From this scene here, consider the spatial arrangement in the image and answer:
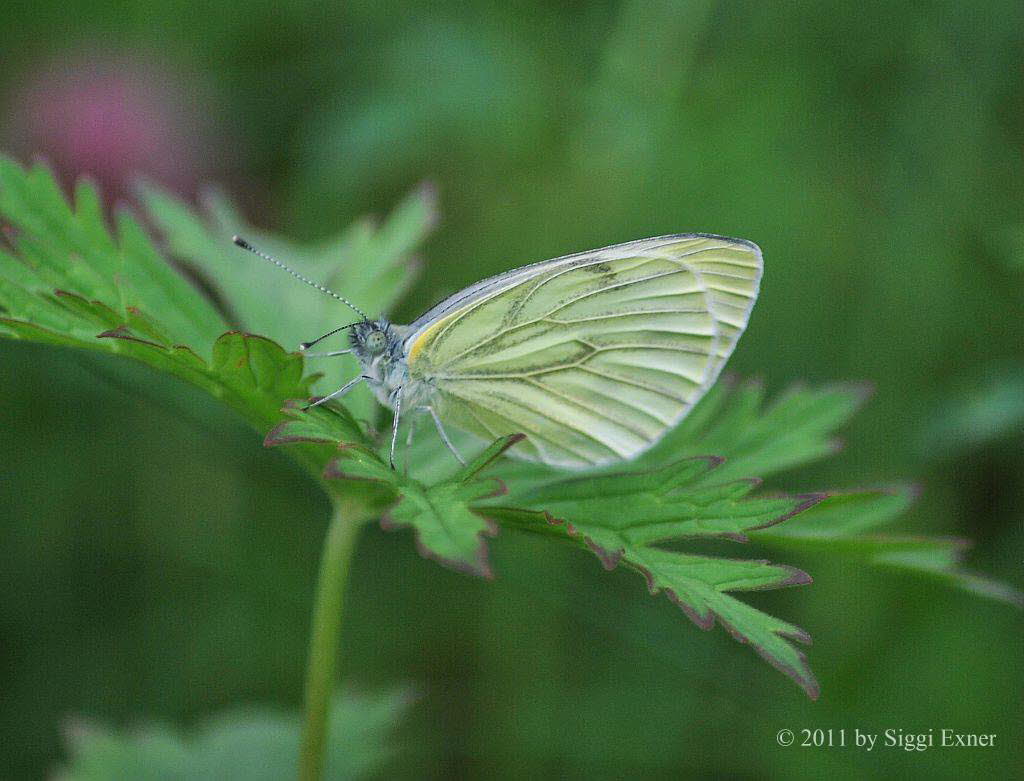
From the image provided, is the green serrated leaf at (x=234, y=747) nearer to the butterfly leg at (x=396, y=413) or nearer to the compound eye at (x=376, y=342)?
the butterfly leg at (x=396, y=413)

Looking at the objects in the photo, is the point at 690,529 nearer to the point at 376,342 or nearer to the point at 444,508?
the point at 444,508

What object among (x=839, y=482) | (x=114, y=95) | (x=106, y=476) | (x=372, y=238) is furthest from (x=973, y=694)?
(x=114, y=95)

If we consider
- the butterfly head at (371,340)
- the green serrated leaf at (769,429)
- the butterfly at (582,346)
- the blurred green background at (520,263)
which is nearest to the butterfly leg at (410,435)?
the butterfly at (582,346)

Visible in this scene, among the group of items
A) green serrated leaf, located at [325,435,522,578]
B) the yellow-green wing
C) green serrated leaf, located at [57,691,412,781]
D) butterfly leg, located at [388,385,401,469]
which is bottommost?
green serrated leaf, located at [57,691,412,781]

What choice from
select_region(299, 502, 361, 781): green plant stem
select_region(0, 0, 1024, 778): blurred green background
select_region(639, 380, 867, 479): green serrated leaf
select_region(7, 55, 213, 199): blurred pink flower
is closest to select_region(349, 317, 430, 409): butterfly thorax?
select_region(299, 502, 361, 781): green plant stem

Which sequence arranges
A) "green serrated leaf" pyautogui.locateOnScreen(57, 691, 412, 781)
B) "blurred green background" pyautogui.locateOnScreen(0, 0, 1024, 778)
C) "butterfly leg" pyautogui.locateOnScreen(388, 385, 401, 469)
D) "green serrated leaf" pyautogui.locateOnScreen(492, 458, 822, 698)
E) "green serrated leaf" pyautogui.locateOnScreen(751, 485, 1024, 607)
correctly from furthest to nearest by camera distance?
"blurred green background" pyautogui.locateOnScreen(0, 0, 1024, 778) < "green serrated leaf" pyautogui.locateOnScreen(57, 691, 412, 781) < "butterfly leg" pyautogui.locateOnScreen(388, 385, 401, 469) < "green serrated leaf" pyautogui.locateOnScreen(751, 485, 1024, 607) < "green serrated leaf" pyautogui.locateOnScreen(492, 458, 822, 698)

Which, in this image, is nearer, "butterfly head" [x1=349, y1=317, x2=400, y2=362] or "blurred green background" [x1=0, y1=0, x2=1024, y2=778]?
"butterfly head" [x1=349, y1=317, x2=400, y2=362]

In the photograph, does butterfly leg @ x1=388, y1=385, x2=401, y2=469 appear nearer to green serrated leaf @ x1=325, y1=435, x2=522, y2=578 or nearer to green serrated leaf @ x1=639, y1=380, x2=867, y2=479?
green serrated leaf @ x1=325, y1=435, x2=522, y2=578
